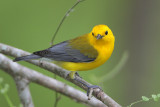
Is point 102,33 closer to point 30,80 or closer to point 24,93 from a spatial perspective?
point 24,93

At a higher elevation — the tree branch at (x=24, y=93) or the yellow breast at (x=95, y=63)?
the yellow breast at (x=95, y=63)

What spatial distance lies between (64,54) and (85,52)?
29 cm

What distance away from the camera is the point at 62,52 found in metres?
4.00

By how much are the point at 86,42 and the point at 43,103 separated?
10.4 ft

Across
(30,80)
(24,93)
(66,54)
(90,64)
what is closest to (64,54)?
(66,54)

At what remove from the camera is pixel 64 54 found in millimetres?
3986

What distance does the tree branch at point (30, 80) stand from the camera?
6.83 feet

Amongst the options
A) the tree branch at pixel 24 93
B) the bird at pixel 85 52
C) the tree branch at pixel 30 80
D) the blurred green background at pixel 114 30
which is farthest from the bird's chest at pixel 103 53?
the blurred green background at pixel 114 30

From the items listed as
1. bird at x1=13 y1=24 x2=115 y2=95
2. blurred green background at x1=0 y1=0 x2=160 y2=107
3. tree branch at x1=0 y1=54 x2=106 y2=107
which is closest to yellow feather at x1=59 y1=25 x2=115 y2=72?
bird at x1=13 y1=24 x2=115 y2=95

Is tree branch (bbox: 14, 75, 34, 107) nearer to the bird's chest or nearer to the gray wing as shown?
the gray wing

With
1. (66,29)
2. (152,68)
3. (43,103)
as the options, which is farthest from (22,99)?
(152,68)

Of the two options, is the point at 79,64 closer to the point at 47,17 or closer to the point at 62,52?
the point at 62,52

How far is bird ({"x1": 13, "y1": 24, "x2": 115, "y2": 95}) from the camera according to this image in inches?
146

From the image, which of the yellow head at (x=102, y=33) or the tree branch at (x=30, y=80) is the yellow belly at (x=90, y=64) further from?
the tree branch at (x=30, y=80)
